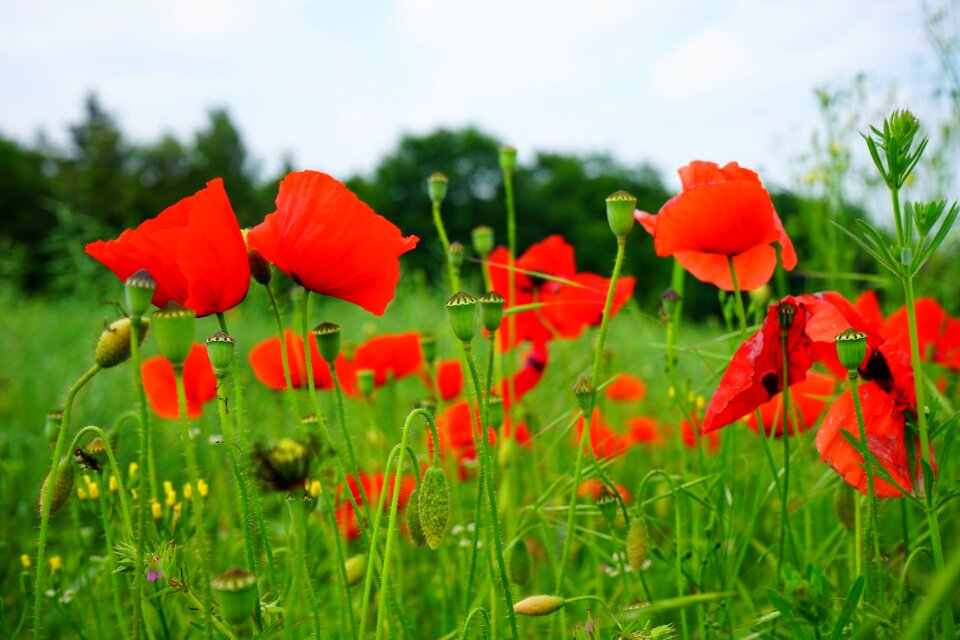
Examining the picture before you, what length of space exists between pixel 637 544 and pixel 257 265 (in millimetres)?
599

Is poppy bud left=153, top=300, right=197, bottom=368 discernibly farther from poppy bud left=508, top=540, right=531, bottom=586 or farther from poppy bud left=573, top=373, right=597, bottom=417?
poppy bud left=508, top=540, right=531, bottom=586

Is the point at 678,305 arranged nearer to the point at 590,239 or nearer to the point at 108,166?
the point at 590,239

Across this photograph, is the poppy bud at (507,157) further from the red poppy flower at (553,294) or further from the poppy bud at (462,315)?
the poppy bud at (462,315)

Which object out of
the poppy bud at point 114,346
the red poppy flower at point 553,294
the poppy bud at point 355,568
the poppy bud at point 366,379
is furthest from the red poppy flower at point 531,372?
the poppy bud at point 114,346

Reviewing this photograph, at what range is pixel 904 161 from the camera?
79 centimetres

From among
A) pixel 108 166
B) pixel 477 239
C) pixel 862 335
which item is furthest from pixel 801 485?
pixel 108 166

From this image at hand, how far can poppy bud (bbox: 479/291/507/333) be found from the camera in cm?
95

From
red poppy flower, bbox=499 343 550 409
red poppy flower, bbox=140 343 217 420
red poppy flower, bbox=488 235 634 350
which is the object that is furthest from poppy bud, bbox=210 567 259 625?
red poppy flower, bbox=499 343 550 409

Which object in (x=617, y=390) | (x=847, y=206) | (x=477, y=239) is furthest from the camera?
(x=847, y=206)

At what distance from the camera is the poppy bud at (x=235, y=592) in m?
0.63

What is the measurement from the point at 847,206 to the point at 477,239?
170cm

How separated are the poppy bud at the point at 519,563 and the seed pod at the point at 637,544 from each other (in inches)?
10.5

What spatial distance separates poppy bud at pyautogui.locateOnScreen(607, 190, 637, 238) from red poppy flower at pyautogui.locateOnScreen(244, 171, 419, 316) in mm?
244

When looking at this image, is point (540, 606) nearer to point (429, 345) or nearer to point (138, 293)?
point (138, 293)
